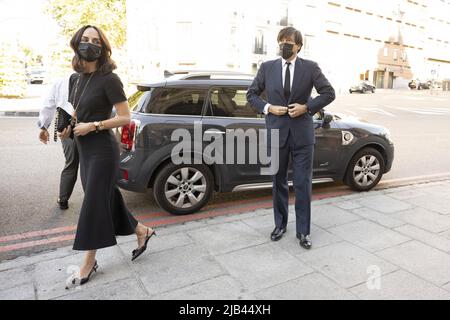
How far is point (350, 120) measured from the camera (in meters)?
5.39

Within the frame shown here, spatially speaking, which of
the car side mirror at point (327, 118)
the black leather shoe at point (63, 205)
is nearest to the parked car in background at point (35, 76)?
the black leather shoe at point (63, 205)

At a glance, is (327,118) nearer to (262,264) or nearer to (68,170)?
(262,264)

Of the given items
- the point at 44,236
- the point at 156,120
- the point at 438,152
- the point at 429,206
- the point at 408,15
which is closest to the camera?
the point at 44,236

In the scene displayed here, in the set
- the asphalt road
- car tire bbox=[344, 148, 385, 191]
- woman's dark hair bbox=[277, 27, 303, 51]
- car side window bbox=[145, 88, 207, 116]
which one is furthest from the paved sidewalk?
woman's dark hair bbox=[277, 27, 303, 51]

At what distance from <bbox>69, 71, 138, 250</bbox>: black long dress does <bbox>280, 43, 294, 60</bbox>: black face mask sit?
1.46 meters

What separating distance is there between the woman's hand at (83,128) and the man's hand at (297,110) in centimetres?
165

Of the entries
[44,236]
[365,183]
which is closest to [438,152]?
[365,183]

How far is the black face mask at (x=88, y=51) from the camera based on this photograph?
277 cm

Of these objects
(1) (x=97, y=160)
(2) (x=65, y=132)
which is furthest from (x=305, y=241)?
(2) (x=65, y=132)

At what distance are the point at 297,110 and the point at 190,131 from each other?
54.5 inches

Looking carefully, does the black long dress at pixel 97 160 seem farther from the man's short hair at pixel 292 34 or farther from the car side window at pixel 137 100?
the man's short hair at pixel 292 34

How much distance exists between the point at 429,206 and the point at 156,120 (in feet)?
11.4

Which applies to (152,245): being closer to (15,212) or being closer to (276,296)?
(276,296)

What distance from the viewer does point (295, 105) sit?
11.2ft
